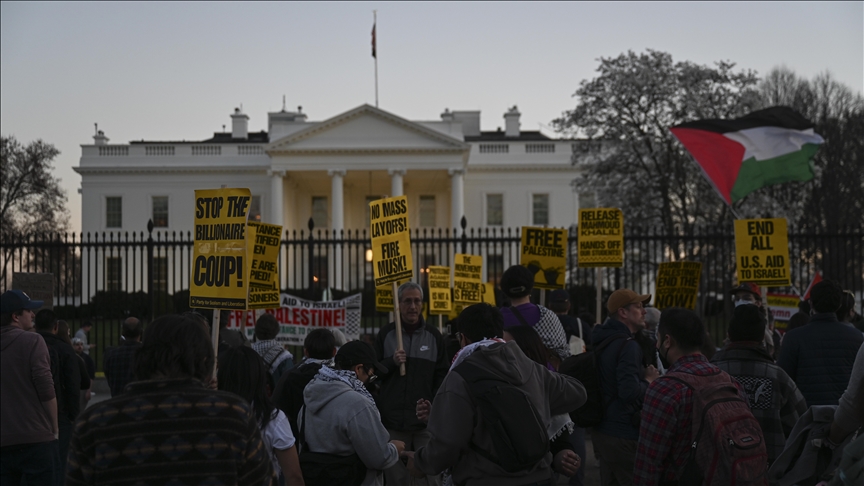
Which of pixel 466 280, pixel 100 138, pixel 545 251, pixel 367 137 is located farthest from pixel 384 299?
pixel 100 138

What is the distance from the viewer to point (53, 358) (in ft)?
20.4

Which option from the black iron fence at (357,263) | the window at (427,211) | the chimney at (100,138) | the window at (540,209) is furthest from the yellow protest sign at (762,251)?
the chimney at (100,138)

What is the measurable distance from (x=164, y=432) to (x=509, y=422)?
1493mm

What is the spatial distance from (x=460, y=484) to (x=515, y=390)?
0.53 meters

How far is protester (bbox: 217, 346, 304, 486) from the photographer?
3.85 meters

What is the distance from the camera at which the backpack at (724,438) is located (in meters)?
3.80

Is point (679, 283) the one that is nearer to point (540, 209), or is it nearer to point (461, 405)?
point (461, 405)

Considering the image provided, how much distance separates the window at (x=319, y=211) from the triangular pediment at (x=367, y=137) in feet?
14.6

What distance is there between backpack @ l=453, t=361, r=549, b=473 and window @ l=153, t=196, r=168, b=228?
4752cm

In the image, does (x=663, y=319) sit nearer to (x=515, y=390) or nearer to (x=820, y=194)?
(x=515, y=390)

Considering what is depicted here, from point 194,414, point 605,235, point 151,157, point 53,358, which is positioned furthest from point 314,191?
point 194,414

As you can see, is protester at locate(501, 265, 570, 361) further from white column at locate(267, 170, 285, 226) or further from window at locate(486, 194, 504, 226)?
window at locate(486, 194, 504, 226)

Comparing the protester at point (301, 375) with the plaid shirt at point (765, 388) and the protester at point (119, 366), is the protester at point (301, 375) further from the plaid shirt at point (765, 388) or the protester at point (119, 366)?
the protester at point (119, 366)

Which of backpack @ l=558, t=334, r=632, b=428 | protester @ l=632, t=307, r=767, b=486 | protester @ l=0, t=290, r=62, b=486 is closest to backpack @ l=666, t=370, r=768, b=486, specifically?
protester @ l=632, t=307, r=767, b=486
